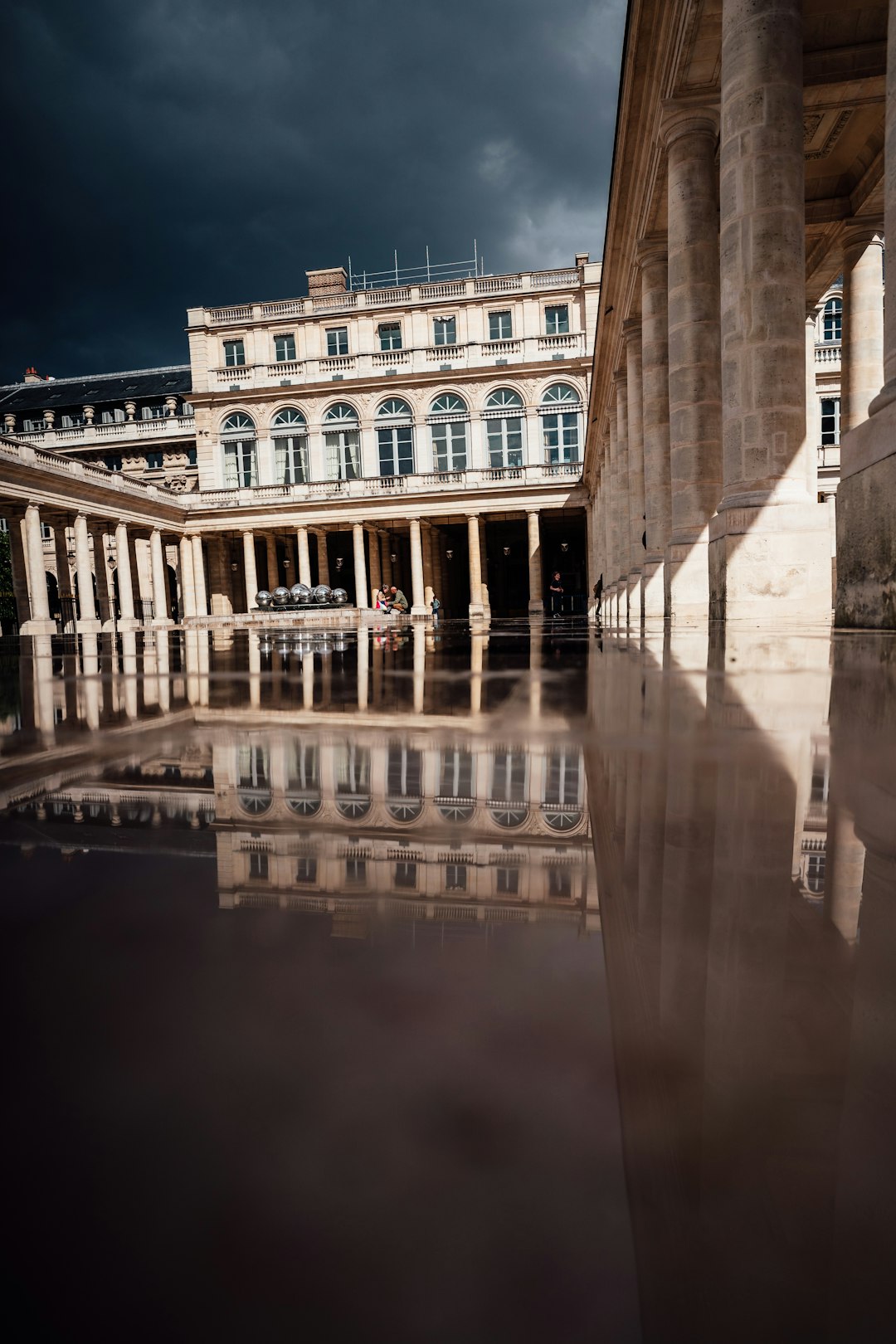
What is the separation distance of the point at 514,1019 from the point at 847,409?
1500 centimetres

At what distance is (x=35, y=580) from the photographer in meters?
29.1

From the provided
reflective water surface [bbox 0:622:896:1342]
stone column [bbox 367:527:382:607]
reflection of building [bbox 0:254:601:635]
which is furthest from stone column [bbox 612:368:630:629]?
stone column [bbox 367:527:382:607]

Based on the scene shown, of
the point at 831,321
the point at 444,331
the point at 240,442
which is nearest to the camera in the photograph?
the point at 831,321

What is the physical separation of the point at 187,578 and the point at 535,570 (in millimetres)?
20382

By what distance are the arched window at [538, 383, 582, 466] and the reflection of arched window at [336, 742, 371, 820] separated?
3876cm

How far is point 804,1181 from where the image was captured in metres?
0.38

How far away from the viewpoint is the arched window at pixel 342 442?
135 ft

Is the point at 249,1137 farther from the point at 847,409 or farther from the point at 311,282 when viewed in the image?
the point at 311,282

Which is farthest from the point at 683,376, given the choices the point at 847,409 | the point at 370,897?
the point at 370,897

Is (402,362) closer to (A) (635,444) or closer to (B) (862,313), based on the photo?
(A) (635,444)

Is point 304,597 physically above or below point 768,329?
below

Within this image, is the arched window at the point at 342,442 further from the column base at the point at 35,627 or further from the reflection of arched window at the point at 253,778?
the reflection of arched window at the point at 253,778

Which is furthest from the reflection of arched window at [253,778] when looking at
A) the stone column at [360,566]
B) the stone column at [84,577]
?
the stone column at [360,566]

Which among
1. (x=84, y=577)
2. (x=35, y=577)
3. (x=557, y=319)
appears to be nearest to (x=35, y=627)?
(x=35, y=577)
